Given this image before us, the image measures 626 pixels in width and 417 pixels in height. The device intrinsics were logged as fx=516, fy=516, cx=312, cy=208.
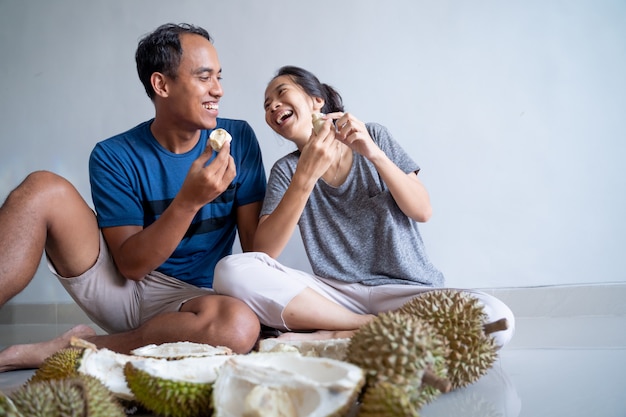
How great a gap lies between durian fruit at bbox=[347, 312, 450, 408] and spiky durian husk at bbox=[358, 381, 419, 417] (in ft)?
0.10

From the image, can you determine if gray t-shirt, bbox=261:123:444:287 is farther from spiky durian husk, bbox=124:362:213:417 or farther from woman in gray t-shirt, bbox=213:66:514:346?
spiky durian husk, bbox=124:362:213:417

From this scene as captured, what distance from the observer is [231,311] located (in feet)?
4.72

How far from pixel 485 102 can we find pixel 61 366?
189 centimetres

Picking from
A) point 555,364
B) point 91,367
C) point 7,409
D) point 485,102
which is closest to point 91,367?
point 91,367

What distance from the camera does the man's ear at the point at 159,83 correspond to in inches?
72.7

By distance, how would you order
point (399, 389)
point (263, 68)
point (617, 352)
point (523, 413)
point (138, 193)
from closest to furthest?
1. point (399, 389)
2. point (523, 413)
3. point (617, 352)
4. point (138, 193)
5. point (263, 68)

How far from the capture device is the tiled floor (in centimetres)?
96

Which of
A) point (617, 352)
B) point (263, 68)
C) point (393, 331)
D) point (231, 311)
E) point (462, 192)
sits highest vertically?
point (263, 68)

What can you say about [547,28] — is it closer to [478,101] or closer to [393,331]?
[478,101]

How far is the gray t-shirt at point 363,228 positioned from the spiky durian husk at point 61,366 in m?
0.89

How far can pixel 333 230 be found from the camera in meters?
1.77

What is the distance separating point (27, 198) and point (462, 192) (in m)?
1.65

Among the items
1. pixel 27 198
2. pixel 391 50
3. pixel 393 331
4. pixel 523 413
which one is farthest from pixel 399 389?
pixel 391 50

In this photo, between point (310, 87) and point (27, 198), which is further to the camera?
point (310, 87)
